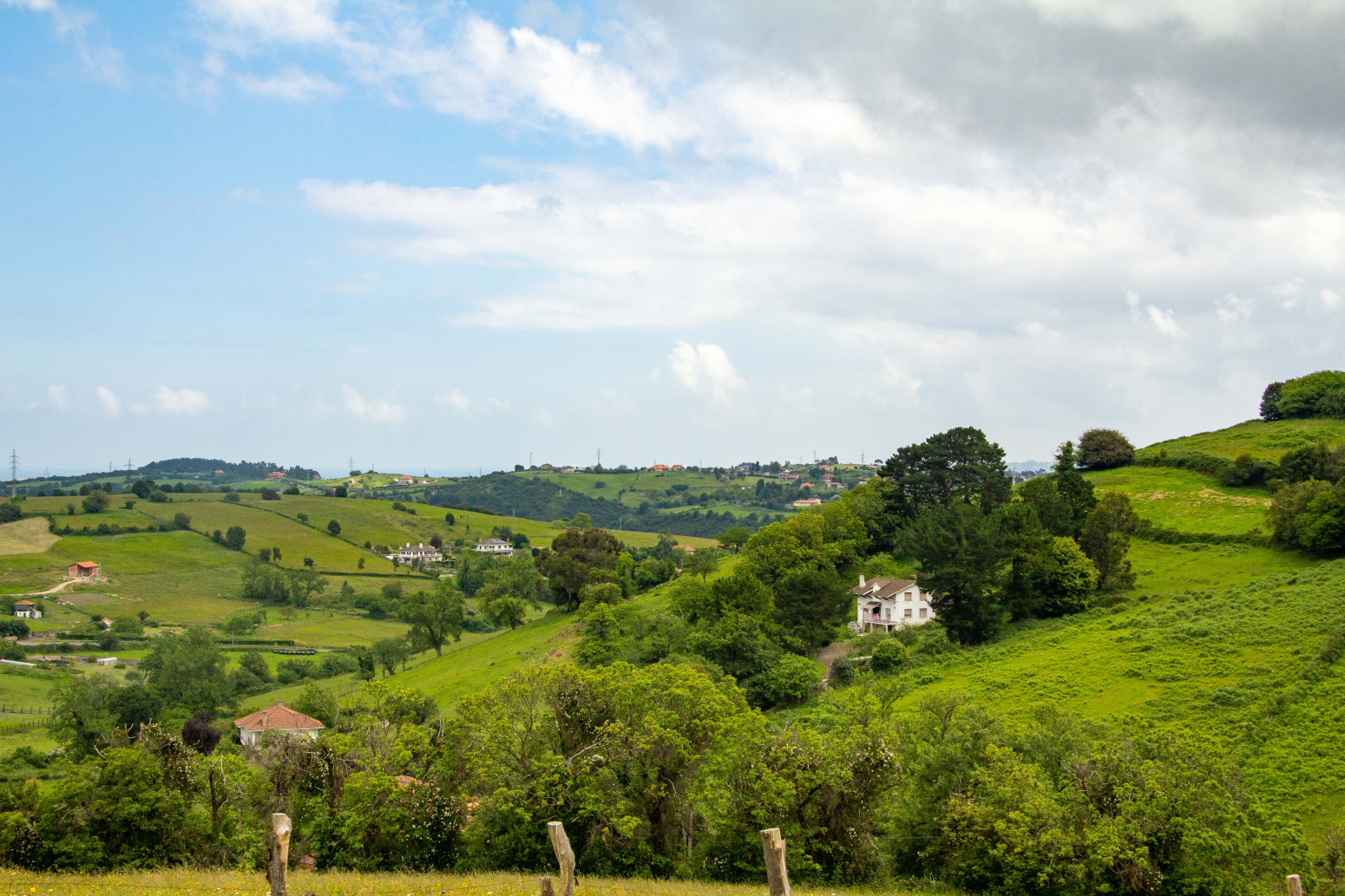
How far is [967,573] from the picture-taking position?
51.5 m

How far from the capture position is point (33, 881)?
18.3 meters

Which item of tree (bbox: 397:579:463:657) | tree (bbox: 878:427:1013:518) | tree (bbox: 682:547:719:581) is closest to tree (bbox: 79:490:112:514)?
tree (bbox: 397:579:463:657)

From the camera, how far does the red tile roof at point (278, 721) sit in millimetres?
55625

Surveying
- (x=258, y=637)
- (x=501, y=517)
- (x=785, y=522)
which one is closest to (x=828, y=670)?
(x=785, y=522)

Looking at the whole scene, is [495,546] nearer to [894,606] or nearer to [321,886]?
[894,606]

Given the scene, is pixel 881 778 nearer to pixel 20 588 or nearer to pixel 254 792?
pixel 254 792

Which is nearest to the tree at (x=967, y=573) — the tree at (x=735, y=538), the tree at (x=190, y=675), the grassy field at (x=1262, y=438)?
the tree at (x=735, y=538)

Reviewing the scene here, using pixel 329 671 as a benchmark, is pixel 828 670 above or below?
above

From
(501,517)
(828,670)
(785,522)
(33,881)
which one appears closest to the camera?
(33,881)

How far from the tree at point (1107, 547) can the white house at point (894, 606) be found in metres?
10.9

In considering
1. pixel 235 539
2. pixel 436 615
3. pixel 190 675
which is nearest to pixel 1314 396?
pixel 436 615

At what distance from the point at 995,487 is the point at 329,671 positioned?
6854 cm

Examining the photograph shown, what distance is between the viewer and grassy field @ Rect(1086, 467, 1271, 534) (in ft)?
208

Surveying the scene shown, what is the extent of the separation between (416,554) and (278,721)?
107 meters
